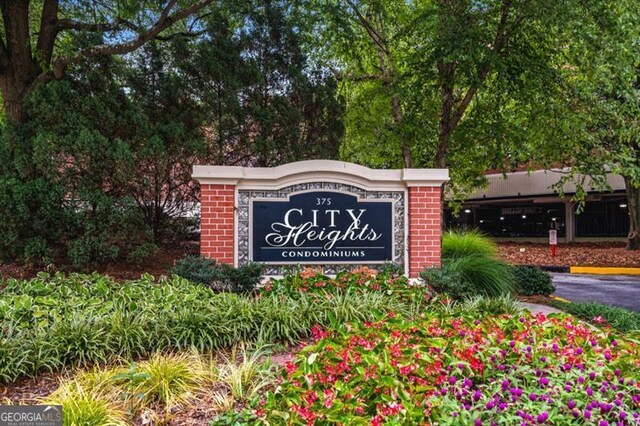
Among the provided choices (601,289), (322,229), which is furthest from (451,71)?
(601,289)

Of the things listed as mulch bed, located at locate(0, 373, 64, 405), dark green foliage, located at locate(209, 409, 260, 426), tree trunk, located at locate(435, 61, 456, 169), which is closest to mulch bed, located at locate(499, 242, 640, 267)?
tree trunk, located at locate(435, 61, 456, 169)

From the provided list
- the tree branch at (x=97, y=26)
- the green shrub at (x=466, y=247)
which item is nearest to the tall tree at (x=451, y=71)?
the green shrub at (x=466, y=247)

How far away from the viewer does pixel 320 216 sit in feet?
23.7

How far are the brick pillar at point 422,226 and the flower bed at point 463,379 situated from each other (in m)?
3.79

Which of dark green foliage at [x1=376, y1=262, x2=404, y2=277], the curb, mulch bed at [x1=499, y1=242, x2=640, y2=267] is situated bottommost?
the curb

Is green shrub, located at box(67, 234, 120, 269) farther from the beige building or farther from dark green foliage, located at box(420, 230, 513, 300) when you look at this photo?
the beige building

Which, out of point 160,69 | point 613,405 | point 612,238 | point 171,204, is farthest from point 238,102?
point 612,238

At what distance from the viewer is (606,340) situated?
3518 mm

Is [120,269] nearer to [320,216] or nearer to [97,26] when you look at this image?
[320,216]

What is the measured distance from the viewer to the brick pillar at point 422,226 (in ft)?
24.4

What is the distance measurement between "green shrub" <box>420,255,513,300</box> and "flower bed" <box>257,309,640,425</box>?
8.94ft

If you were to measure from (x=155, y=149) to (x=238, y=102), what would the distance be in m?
1.98

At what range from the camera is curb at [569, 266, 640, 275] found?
1373cm

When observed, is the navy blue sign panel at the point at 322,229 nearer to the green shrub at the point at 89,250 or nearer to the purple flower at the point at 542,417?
the green shrub at the point at 89,250
